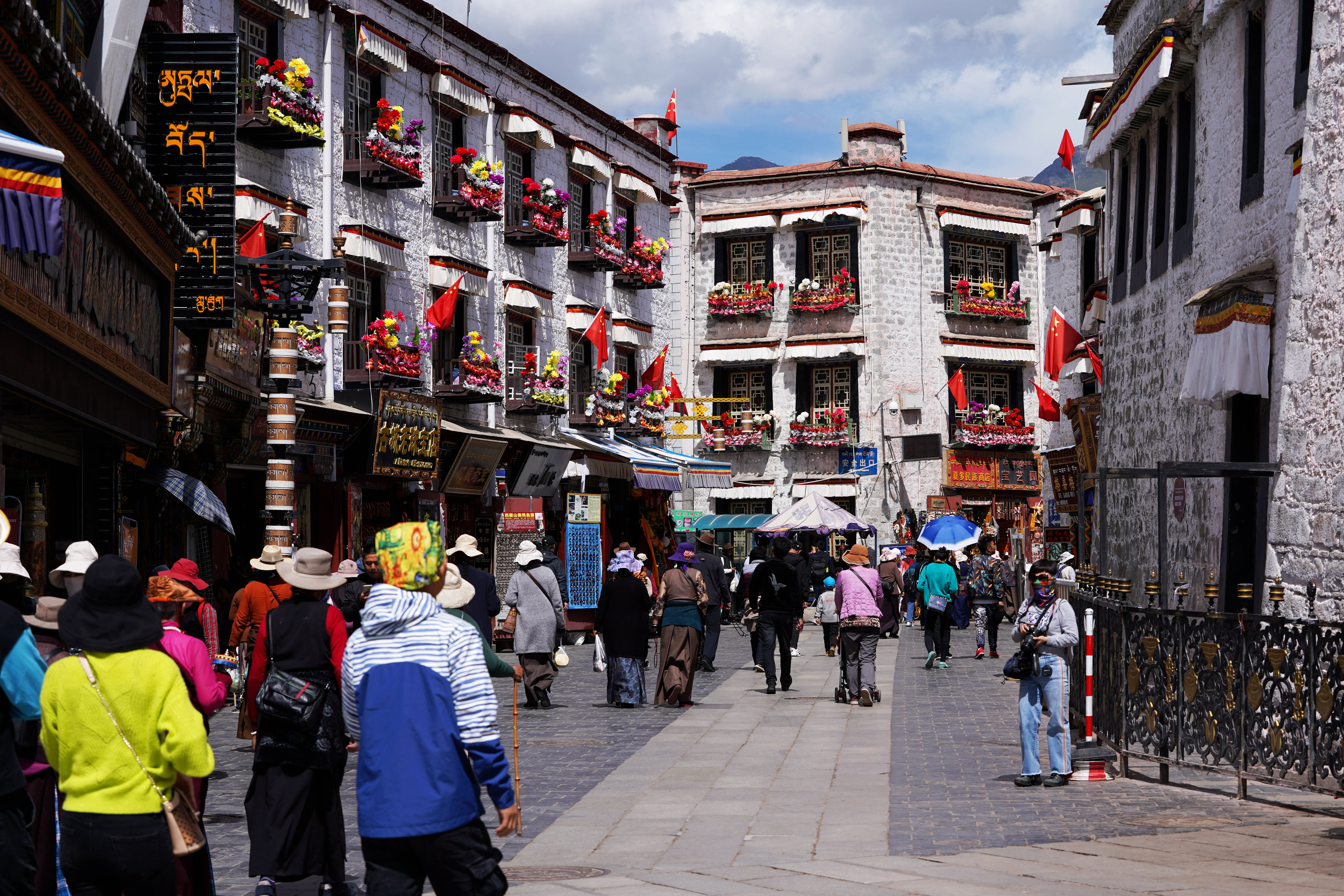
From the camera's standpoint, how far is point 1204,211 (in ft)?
63.9

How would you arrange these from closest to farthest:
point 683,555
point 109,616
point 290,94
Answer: point 109,616
point 683,555
point 290,94

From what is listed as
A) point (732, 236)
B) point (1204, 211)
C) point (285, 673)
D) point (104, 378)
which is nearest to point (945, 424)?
point (732, 236)

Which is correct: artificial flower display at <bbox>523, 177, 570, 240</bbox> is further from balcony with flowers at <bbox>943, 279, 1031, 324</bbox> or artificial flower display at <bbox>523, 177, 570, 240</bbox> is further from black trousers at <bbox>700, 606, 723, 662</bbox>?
balcony with flowers at <bbox>943, 279, 1031, 324</bbox>

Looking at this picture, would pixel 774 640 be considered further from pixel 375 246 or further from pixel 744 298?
pixel 744 298

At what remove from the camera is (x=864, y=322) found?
42906mm

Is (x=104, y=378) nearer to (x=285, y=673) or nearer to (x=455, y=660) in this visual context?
(x=285, y=673)

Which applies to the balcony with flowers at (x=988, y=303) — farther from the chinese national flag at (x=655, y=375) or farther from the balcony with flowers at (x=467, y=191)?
the balcony with flowers at (x=467, y=191)

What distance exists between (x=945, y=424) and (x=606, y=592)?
2666cm

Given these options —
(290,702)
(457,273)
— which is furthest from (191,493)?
(290,702)

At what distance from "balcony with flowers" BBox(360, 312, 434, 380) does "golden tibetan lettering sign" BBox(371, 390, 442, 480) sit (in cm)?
33

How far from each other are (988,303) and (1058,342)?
33.2 feet

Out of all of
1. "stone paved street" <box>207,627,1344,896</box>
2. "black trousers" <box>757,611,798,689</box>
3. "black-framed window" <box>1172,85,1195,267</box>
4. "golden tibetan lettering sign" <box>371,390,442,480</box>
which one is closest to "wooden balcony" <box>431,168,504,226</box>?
"golden tibetan lettering sign" <box>371,390,442,480</box>

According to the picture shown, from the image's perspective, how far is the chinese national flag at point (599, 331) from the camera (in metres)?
32.2

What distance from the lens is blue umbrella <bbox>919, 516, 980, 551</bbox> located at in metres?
30.4
